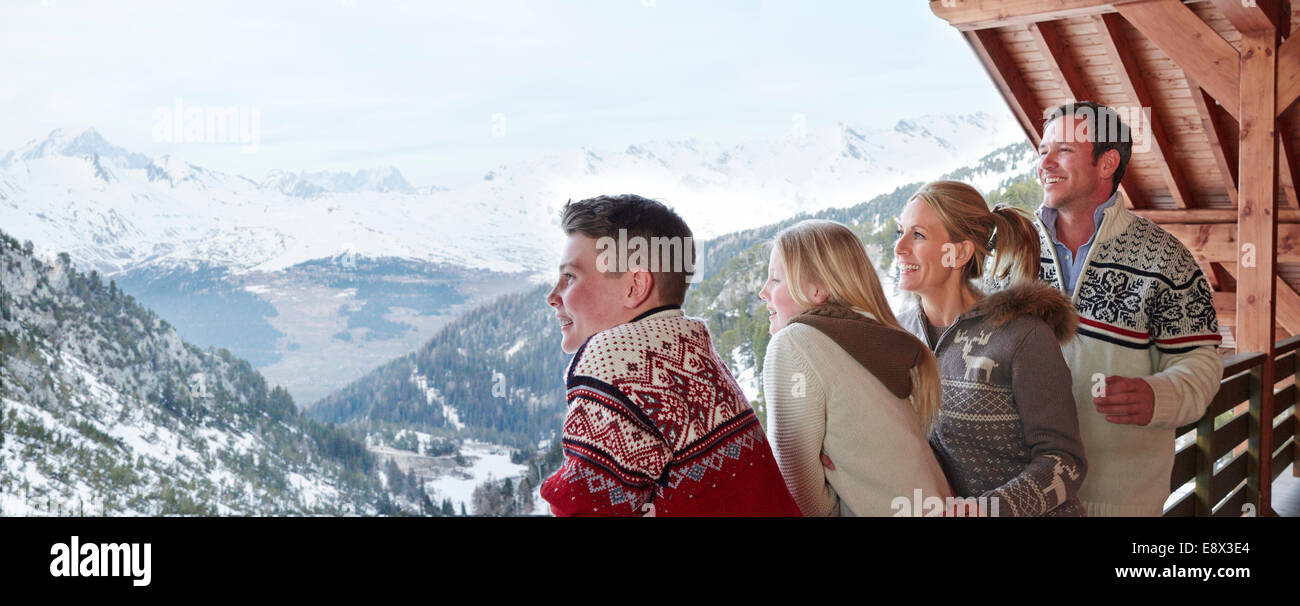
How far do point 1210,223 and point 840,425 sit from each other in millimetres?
6329

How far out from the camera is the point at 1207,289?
1800 mm

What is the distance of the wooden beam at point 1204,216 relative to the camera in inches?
241

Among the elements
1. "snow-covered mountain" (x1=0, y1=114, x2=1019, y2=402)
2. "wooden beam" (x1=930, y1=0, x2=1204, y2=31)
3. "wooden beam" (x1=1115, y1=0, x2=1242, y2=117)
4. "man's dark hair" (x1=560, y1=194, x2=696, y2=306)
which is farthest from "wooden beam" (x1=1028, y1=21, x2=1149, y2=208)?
"snow-covered mountain" (x1=0, y1=114, x2=1019, y2=402)

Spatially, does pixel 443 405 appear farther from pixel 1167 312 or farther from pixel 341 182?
pixel 1167 312

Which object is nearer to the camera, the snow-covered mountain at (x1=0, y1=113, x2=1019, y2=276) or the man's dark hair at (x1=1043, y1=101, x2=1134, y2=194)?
the man's dark hair at (x1=1043, y1=101, x2=1134, y2=194)

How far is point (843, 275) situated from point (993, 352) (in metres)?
0.32

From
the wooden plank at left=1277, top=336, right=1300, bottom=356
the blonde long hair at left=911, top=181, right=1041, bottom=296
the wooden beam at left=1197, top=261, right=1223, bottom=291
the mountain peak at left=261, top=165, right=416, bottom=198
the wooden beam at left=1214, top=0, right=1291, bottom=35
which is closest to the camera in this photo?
the blonde long hair at left=911, top=181, right=1041, bottom=296

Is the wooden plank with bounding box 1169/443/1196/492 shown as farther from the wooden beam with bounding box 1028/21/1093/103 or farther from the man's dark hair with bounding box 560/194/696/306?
the wooden beam with bounding box 1028/21/1093/103

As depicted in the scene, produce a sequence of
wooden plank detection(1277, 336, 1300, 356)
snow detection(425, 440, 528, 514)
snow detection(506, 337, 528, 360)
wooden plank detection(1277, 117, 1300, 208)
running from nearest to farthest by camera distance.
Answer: wooden plank detection(1277, 336, 1300, 356) < wooden plank detection(1277, 117, 1300, 208) < snow detection(425, 440, 528, 514) < snow detection(506, 337, 528, 360)

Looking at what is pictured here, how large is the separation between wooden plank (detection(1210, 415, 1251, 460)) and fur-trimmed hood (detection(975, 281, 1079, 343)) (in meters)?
1.46

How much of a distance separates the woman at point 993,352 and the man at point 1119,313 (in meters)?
0.19

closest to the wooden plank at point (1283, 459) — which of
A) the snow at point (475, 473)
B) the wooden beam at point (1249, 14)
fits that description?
the wooden beam at point (1249, 14)

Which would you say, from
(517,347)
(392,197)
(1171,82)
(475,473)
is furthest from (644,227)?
(392,197)

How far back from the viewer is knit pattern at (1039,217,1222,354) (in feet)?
5.75
